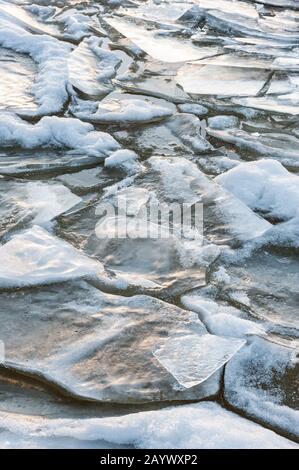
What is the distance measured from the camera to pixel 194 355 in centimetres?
195

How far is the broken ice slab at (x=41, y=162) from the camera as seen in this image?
10.2 ft

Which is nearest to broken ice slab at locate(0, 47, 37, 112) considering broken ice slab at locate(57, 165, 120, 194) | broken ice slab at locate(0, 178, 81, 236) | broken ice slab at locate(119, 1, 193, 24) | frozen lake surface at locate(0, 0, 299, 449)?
frozen lake surface at locate(0, 0, 299, 449)

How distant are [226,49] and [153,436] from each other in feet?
13.9

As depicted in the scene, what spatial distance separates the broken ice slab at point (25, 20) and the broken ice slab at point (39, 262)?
3.42m

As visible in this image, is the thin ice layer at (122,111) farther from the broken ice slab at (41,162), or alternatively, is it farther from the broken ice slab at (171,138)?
the broken ice slab at (41,162)

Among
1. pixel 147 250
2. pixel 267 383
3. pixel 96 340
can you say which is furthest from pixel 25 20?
pixel 267 383

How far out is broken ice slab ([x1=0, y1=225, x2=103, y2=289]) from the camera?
2303mm

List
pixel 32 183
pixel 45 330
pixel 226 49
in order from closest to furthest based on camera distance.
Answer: pixel 45 330 → pixel 32 183 → pixel 226 49

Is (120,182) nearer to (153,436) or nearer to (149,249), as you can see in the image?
(149,249)

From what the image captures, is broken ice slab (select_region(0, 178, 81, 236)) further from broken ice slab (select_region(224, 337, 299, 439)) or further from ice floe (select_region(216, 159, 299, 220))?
broken ice slab (select_region(224, 337, 299, 439))

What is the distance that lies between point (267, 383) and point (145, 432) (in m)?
0.48

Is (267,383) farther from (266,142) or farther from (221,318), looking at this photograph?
(266,142)

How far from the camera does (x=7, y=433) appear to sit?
1.65 meters
